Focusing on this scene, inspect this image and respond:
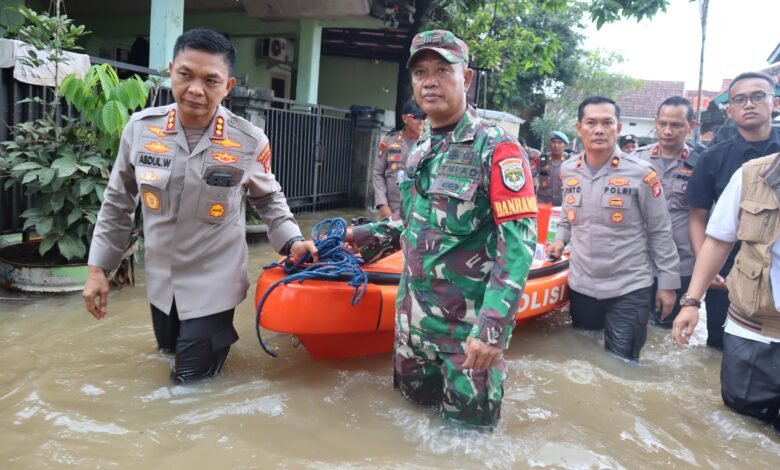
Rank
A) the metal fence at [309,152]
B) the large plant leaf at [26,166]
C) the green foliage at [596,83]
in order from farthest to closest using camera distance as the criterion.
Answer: the green foliage at [596,83]
the metal fence at [309,152]
the large plant leaf at [26,166]

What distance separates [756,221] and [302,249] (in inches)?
80.8

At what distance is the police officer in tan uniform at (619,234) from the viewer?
360 cm

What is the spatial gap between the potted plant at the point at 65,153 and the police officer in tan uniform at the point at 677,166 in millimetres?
3814

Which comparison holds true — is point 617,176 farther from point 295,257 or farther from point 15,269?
point 15,269

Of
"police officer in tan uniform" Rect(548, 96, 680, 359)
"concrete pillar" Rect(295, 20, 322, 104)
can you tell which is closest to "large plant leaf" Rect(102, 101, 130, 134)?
"police officer in tan uniform" Rect(548, 96, 680, 359)

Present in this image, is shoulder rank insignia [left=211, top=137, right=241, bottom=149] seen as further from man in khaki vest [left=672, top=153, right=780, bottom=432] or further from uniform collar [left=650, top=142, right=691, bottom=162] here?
uniform collar [left=650, top=142, right=691, bottom=162]

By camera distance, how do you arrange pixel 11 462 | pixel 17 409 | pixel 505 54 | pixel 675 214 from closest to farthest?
1. pixel 11 462
2. pixel 17 409
3. pixel 675 214
4. pixel 505 54

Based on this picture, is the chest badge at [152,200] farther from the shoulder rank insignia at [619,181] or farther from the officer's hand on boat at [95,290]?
the shoulder rank insignia at [619,181]

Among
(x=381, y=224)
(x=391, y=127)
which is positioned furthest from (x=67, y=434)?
(x=391, y=127)

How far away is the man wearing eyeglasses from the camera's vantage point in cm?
346

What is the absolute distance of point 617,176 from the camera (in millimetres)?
3664

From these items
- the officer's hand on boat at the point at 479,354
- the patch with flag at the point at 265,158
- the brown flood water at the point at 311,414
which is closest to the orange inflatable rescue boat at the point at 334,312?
the brown flood water at the point at 311,414

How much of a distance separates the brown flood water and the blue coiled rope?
1.18ft

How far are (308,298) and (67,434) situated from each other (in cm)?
112
